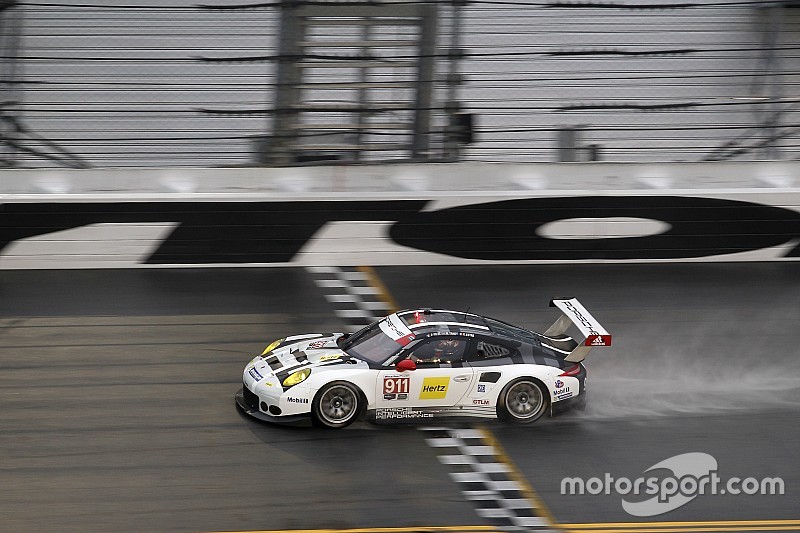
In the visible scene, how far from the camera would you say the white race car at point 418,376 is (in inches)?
320

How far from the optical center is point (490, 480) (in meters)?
7.46

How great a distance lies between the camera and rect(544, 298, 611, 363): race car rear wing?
28.4ft

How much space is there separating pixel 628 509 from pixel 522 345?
75.1 inches

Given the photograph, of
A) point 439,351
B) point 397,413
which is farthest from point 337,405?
point 439,351

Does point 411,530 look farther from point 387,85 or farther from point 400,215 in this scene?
point 387,85

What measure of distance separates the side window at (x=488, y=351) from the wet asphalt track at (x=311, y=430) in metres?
0.63

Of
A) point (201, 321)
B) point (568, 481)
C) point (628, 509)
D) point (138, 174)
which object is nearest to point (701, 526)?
point (628, 509)

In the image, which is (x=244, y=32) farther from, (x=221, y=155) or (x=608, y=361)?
(x=608, y=361)

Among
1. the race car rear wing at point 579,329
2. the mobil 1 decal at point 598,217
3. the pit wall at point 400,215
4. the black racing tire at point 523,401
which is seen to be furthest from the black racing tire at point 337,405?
the mobil 1 decal at point 598,217

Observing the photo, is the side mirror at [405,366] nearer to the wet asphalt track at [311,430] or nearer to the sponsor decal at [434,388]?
the sponsor decal at [434,388]

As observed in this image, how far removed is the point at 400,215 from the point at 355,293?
4.41 ft

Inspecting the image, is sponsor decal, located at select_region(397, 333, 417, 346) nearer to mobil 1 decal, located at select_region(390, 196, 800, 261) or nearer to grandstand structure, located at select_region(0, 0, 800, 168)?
mobil 1 decal, located at select_region(390, 196, 800, 261)

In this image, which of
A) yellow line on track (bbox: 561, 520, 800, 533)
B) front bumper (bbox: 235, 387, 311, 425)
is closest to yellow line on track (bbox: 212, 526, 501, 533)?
yellow line on track (bbox: 561, 520, 800, 533)

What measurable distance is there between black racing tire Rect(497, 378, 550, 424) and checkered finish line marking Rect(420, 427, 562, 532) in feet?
0.96
